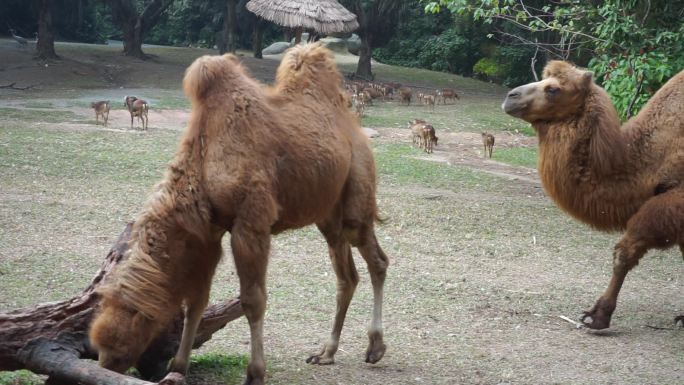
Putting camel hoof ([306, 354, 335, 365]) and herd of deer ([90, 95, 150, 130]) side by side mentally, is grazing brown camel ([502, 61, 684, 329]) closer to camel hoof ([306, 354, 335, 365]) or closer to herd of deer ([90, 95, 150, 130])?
camel hoof ([306, 354, 335, 365])

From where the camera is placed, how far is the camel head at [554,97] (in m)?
7.15

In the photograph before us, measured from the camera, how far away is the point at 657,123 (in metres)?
7.49

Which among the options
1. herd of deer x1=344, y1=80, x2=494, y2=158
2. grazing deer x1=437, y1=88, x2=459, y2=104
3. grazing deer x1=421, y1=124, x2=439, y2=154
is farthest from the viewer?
grazing deer x1=437, y1=88, x2=459, y2=104

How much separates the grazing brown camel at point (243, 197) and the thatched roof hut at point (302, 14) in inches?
838

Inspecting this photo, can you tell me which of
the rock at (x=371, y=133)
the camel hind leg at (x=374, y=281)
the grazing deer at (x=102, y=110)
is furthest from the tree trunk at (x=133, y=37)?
the camel hind leg at (x=374, y=281)

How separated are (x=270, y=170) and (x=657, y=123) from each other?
13.2 ft

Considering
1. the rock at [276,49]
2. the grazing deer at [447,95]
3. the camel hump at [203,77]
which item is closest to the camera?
the camel hump at [203,77]

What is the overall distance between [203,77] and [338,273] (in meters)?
1.81

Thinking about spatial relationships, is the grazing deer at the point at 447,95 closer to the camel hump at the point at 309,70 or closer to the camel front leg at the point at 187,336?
the camel hump at the point at 309,70

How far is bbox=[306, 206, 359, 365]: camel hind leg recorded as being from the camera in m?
5.99

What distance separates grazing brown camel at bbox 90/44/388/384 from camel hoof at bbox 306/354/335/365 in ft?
0.04

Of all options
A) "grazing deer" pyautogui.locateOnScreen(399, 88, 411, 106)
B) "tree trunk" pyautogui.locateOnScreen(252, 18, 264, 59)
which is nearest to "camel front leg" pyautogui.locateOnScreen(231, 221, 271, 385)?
"grazing deer" pyautogui.locateOnScreen(399, 88, 411, 106)

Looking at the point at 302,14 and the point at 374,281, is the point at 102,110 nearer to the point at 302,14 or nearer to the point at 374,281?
the point at 302,14

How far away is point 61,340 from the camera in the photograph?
4824mm
